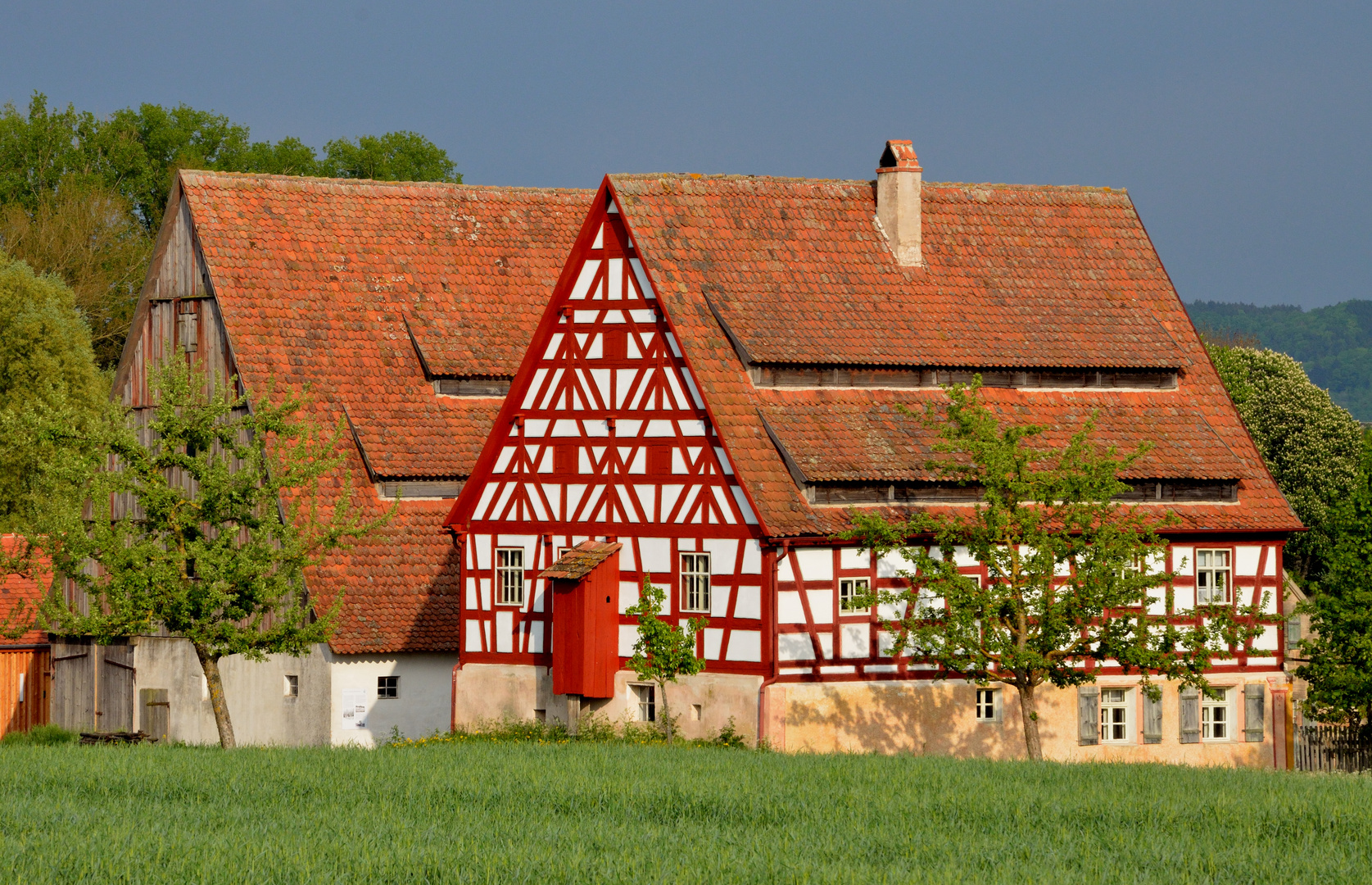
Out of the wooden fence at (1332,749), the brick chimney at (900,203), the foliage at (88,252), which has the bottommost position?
the wooden fence at (1332,749)

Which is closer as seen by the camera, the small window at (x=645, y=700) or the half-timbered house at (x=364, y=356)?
the small window at (x=645, y=700)

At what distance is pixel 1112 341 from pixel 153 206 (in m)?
50.7

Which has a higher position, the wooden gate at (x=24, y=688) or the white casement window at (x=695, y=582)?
the white casement window at (x=695, y=582)

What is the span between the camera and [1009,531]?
34.2 metres

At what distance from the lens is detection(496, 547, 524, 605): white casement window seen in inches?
1587

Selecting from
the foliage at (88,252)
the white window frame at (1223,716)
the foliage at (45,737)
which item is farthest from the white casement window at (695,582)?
the foliage at (88,252)

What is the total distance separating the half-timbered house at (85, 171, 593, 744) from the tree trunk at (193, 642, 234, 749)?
13.0 ft

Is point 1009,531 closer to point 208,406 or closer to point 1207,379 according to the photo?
point 1207,379

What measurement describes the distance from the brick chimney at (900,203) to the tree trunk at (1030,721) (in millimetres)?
10689

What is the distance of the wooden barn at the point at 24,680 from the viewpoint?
4978 centimetres

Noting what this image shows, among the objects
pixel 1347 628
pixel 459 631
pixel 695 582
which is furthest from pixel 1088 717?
pixel 459 631

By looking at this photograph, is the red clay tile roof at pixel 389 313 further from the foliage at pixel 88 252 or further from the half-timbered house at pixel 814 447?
the foliage at pixel 88 252

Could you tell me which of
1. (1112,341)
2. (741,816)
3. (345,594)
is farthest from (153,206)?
(741,816)

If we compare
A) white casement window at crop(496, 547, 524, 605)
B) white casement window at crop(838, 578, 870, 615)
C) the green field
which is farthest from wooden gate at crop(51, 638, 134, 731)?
white casement window at crop(838, 578, 870, 615)
